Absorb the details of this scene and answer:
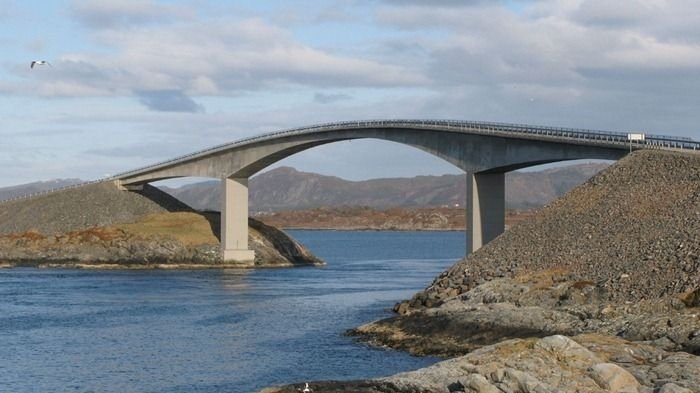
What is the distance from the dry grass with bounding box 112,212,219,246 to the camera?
112125 millimetres

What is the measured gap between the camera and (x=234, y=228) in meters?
111

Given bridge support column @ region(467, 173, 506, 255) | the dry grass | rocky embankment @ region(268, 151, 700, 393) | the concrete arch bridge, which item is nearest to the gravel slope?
rocky embankment @ region(268, 151, 700, 393)

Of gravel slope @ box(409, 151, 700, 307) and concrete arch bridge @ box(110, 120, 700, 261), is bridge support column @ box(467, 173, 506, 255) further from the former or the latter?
gravel slope @ box(409, 151, 700, 307)

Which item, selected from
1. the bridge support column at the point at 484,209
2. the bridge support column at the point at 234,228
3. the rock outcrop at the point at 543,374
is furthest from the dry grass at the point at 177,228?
the rock outcrop at the point at 543,374

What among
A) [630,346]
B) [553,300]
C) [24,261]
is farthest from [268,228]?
[630,346]

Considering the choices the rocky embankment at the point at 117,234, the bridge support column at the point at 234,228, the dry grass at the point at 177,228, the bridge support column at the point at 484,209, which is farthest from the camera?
the dry grass at the point at 177,228

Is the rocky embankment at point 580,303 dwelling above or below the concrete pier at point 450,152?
below

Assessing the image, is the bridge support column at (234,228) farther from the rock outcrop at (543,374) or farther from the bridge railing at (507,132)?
the rock outcrop at (543,374)

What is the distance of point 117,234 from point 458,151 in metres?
42.3

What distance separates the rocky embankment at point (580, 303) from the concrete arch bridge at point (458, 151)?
516 centimetres

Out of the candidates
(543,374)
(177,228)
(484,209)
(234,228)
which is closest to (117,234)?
(177,228)

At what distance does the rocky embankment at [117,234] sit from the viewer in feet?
358

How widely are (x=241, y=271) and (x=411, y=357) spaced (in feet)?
193

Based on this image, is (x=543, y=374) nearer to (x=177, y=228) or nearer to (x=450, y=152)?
(x=450, y=152)
